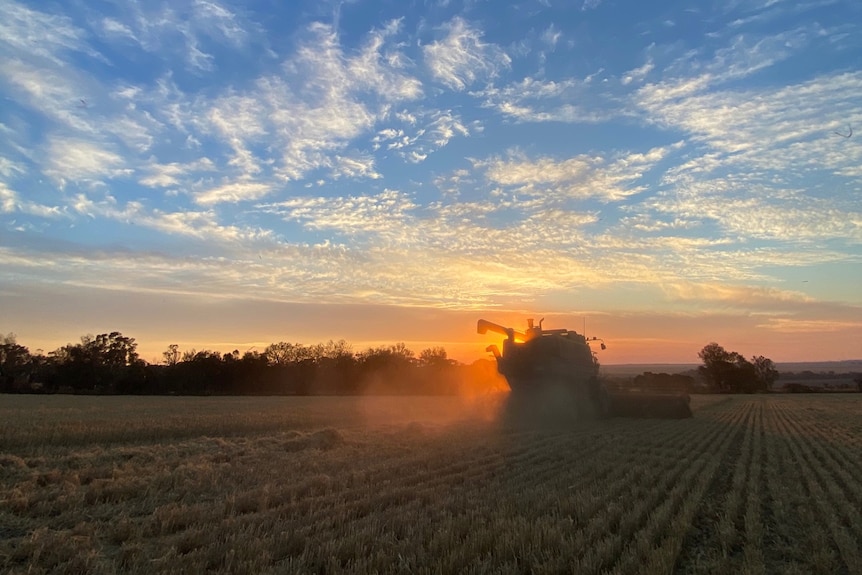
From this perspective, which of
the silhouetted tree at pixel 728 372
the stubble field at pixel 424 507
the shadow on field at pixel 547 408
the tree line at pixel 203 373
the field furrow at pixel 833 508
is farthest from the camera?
the silhouetted tree at pixel 728 372

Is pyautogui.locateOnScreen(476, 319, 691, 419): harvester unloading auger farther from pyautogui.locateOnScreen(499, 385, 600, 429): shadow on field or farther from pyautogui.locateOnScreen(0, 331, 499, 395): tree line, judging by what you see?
pyautogui.locateOnScreen(0, 331, 499, 395): tree line

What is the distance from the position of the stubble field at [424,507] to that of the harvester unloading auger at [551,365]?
7556 mm

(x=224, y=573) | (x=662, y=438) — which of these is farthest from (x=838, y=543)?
(x=662, y=438)

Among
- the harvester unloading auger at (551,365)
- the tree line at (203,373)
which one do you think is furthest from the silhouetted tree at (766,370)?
the harvester unloading auger at (551,365)

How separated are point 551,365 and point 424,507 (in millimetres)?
16290

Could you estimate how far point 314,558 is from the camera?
5551 millimetres

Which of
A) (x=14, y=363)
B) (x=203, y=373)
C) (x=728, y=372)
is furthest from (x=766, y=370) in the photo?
(x=14, y=363)

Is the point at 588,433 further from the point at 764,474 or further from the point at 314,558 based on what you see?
the point at 314,558

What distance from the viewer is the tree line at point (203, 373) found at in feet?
221

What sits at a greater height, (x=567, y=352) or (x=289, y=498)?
(x=567, y=352)

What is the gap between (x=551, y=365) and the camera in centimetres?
2317

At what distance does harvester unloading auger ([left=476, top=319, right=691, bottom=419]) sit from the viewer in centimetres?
2325

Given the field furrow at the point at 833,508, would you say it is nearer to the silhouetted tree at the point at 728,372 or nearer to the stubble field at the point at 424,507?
the stubble field at the point at 424,507

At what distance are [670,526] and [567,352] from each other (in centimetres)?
1725
